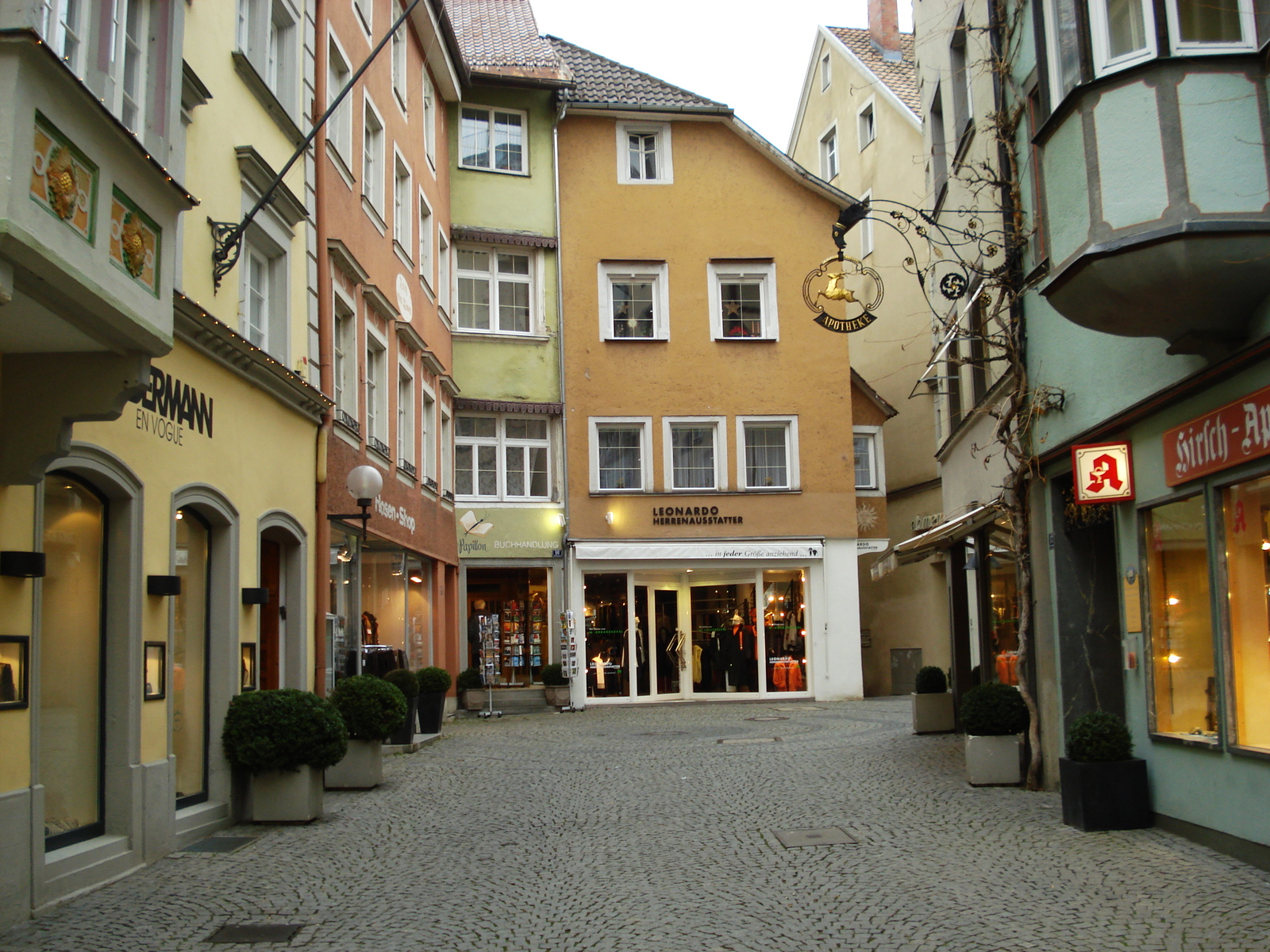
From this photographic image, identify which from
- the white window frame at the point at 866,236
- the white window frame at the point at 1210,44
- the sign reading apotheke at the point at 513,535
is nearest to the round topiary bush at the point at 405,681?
the sign reading apotheke at the point at 513,535

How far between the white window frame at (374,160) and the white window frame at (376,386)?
5.31 feet

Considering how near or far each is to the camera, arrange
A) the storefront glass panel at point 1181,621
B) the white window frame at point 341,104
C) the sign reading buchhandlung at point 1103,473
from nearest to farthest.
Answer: the storefront glass panel at point 1181,621 → the sign reading buchhandlung at point 1103,473 → the white window frame at point 341,104

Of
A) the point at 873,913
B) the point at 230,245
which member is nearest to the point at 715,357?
the point at 230,245

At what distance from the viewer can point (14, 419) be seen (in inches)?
271

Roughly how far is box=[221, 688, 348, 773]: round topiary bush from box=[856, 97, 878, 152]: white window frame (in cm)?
2452

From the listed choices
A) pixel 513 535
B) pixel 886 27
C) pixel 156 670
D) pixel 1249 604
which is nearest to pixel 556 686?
pixel 513 535

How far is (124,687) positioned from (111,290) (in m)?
3.35

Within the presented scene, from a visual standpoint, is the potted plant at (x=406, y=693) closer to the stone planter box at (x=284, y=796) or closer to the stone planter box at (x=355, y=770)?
the stone planter box at (x=355, y=770)

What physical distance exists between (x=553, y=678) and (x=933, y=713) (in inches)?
369

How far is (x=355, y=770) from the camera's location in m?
12.2

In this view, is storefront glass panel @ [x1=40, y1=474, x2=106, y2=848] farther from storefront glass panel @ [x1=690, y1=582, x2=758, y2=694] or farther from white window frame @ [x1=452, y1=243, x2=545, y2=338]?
storefront glass panel @ [x1=690, y1=582, x2=758, y2=694]

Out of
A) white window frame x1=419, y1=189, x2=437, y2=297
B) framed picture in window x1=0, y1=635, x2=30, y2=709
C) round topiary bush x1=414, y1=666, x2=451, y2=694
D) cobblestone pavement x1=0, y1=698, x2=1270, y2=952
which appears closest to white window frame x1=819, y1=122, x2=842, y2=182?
white window frame x1=419, y1=189, x2=437, y2=297

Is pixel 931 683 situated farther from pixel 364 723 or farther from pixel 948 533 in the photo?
pixel 364 723

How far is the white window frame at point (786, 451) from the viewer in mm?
25047
